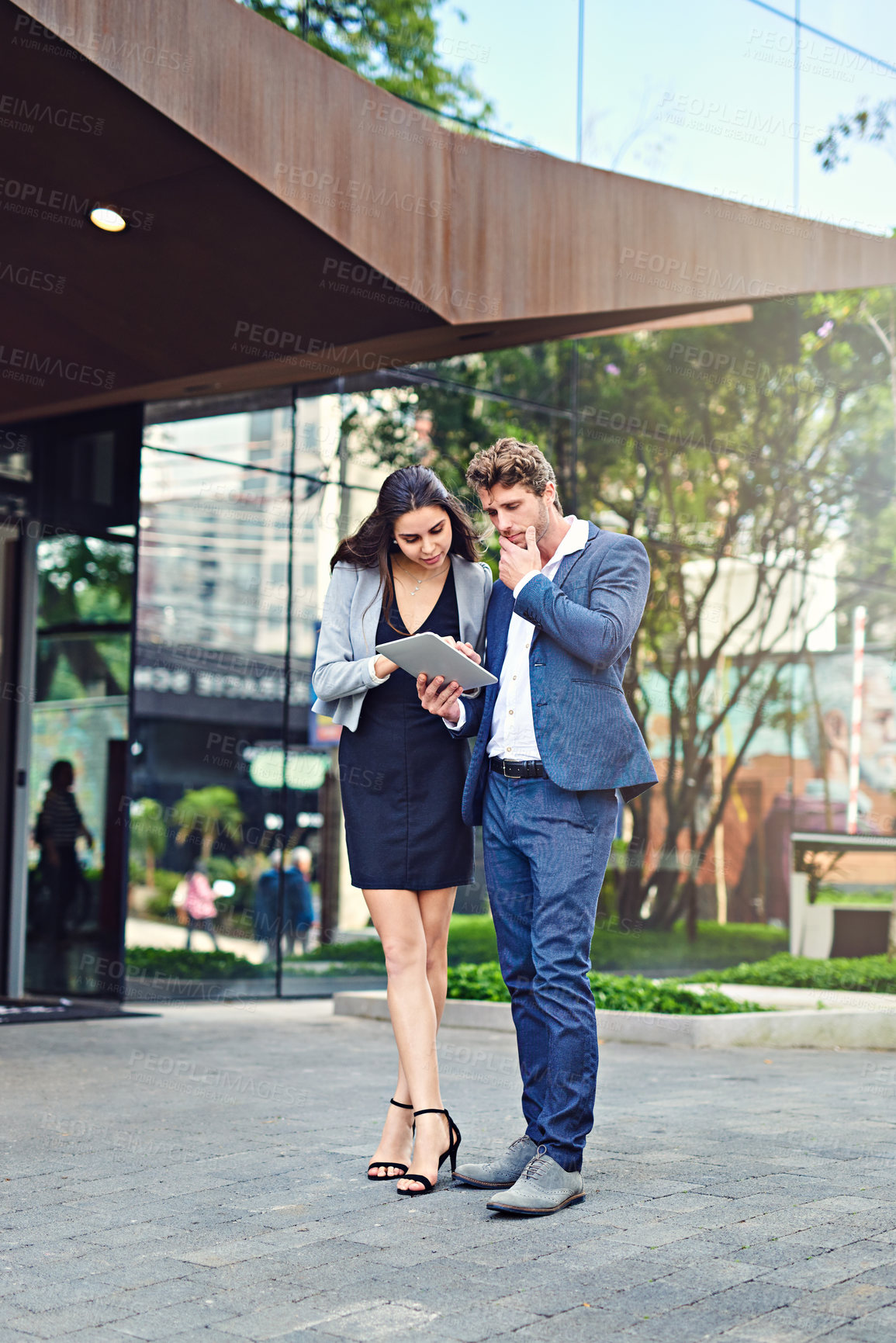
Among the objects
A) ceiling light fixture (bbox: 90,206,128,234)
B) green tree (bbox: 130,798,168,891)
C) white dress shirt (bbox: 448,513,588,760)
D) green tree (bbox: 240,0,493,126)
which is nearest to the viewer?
white dress shirt (bbox: 448,513,588,760)

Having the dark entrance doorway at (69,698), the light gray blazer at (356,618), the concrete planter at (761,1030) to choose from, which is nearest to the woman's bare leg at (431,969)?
the light gray blazer at (356,618)

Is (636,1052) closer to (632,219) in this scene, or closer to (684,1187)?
(684,1187)

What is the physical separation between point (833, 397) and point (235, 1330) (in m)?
14.7

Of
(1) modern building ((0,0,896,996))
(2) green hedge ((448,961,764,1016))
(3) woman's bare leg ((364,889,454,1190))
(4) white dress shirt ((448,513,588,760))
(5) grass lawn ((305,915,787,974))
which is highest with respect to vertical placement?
(1) modern building ((0,0,896,996))

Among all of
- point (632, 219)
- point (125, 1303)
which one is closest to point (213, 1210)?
point (125, 1303)

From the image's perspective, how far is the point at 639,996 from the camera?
8.09 metres

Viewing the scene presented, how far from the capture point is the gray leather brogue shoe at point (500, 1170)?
353cm

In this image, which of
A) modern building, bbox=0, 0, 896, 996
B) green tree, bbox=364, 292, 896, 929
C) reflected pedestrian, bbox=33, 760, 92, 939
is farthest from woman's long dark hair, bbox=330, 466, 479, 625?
green tree, bbox=364, 292, 896, 929

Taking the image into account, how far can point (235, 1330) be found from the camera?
248 centimetres

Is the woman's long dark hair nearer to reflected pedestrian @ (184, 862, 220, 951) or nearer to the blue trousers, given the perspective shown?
the blue trousers

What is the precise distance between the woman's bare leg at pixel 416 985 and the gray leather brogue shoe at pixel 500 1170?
0.10 meters

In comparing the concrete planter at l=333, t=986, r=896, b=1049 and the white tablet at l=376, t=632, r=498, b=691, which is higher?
the white tablet at l=376, t=632, r=498, b=691

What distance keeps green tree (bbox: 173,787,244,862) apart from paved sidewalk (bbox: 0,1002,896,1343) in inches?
224

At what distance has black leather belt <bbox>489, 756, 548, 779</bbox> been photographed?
11.8 ft
